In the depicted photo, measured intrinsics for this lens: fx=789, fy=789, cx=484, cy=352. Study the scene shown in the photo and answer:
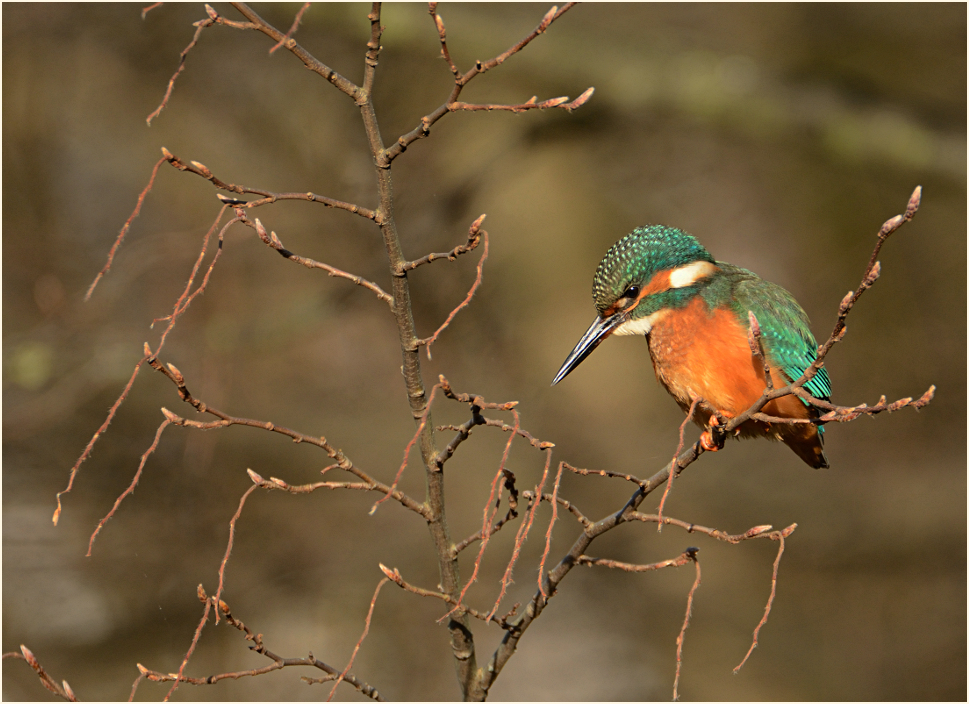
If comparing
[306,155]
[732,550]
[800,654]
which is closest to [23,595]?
[306,155]

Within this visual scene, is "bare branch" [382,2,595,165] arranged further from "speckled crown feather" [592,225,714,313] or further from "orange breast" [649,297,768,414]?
"orange breast" [649,297,768,414]

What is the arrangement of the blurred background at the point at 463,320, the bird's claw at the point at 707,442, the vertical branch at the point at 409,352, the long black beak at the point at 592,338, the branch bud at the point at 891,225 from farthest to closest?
the blurred background at the point at 463,320 → the long black beak at the point at 592,338 → the bird's claw at the point at 707,442 → the vertical branch at the point at 409,352 → the branch bud at the point at 891,225

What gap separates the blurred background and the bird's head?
1.79 m

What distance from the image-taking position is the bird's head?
5.65 feet

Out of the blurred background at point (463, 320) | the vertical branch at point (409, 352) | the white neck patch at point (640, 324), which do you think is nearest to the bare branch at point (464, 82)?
the vertical branch at point (409, 352)

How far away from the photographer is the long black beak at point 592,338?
171 centimetres

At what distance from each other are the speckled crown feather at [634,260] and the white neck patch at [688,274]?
0.04 meters

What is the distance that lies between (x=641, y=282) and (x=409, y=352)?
0.76 metres

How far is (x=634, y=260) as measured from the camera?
1723 millimetres

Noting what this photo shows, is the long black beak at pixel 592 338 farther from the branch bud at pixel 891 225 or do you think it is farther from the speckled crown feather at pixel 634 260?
the branch bud at pixel 891 225

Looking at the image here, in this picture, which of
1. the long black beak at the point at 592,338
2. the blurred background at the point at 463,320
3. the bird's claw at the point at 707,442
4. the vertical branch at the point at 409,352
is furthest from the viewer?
the blurred background at the point at 463,320

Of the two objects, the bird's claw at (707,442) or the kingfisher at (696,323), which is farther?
the kingfisher at (696,323)

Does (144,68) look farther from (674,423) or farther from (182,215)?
(674,423)

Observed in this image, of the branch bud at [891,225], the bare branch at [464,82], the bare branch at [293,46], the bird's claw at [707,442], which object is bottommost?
the bird's claw at [707,442]
